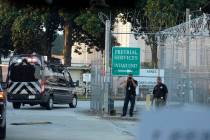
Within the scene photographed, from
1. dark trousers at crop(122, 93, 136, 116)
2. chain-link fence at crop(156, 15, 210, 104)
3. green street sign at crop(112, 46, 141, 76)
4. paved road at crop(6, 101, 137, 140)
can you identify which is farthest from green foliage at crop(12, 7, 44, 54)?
paved road at crop(6, 101, 137, 140)

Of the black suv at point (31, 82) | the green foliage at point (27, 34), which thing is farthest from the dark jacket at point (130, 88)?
the green foliage at point (27, 34)

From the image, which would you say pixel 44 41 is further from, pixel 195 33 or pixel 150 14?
pixel 195 33

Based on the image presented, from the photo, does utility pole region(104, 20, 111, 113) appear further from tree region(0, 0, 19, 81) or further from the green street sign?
tree region(0, 0, 19, 81)

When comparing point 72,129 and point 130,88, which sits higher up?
point 130,88

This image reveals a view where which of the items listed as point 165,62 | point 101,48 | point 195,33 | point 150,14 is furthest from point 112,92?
point 101,48

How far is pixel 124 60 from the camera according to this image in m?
22.6

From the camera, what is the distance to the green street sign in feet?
74.2

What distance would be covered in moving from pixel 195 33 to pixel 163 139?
63.5ft

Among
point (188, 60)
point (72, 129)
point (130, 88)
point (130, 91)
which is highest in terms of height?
point (188, 60)

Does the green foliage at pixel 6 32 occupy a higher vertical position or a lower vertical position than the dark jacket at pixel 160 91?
higher

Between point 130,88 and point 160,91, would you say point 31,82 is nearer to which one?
point 130,88

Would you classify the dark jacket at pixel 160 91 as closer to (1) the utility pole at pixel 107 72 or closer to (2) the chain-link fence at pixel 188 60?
(2) the chain-link fence at pixel 188 60

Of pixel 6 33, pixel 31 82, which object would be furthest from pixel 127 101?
pixel 6 33

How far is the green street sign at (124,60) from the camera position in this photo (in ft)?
74.2
